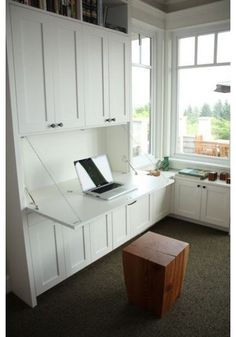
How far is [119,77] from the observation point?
8.74ft

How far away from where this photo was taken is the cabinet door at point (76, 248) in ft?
7.90

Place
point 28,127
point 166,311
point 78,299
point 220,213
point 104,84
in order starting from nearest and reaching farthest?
1. point 28,127
2. point 166,311
3. point 78,299
4. point 104,84
5. point 220,213

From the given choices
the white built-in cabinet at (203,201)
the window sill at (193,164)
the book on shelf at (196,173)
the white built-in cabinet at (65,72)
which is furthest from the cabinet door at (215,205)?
the white built-in cabinet at (65,72)

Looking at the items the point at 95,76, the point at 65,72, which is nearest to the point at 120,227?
the point at 95,76

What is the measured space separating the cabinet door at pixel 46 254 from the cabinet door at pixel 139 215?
93 cm

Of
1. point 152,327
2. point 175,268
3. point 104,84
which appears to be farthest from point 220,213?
point 104,84

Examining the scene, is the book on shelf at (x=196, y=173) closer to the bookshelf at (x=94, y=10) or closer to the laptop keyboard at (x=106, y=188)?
the laptop keyboard at (x=106, y=188)

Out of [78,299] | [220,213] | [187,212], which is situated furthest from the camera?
[187,212]

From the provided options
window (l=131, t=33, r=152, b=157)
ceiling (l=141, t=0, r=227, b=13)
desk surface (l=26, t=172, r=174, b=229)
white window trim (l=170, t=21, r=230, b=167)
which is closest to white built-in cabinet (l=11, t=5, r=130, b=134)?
desk surface (l=26, t=172, r=174, b=229)

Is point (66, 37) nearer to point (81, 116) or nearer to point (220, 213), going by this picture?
point (81, 116)

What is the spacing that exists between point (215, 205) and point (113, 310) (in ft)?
5.91

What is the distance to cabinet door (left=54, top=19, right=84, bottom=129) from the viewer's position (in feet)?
6.83

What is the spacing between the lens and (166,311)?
2.10 metres

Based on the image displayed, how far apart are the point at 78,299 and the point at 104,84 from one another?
182 centimetres
